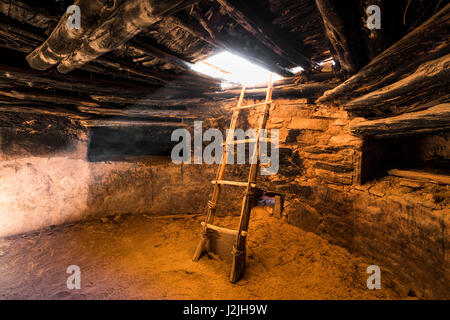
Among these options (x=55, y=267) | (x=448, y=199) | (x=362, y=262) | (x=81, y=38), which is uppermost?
(x=81, y=38)

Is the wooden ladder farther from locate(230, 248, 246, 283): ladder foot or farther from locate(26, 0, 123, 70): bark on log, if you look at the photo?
locate(26, 0, 123, 70): bark on log

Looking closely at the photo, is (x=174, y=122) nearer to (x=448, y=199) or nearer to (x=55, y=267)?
(x=55, y=267)

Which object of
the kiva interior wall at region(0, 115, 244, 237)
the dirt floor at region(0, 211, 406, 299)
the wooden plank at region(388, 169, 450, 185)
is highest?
the wooden plank at region(388, 169, 450, 185)

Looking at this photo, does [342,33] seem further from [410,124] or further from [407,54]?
[410,124]

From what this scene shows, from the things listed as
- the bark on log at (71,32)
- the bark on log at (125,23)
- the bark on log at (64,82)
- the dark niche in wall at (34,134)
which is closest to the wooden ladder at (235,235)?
the bark on log at (64,82)

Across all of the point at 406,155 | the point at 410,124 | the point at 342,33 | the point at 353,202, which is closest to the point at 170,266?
the point at 353,202

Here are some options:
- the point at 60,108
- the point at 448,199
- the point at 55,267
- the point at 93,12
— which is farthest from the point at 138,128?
the point at 448,199

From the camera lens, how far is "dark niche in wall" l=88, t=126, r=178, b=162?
12.5ft

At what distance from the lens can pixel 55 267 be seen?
7.36 feet

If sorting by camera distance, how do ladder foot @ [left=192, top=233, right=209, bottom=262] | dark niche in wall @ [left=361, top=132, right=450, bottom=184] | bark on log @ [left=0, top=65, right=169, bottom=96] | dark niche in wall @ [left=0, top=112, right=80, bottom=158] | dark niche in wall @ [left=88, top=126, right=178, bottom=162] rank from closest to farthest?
bark on log @ [left=0, top=65, right=169, bottom=96] < dark niche in wall @ [left=361, top=132, right=450, bottom=184] < ladder foot @ [left=192, top=233, right=209, bottom=262] < dark niche in wall @ [left=0, top=112, right=80, bottom=158] < dark niche in wall @ [left=88, top=126, right=178, bottom=162]

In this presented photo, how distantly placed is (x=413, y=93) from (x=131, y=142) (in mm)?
4275

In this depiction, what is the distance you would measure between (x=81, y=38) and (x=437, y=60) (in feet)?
6.99

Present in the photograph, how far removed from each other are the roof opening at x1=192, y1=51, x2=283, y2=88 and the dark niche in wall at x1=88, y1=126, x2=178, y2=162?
161 centimetres

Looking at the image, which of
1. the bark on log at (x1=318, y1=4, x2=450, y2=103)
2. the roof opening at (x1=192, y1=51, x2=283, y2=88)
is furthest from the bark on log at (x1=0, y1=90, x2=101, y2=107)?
the bark on log at (x1=318, y1=4, x2=450, y2=103)
